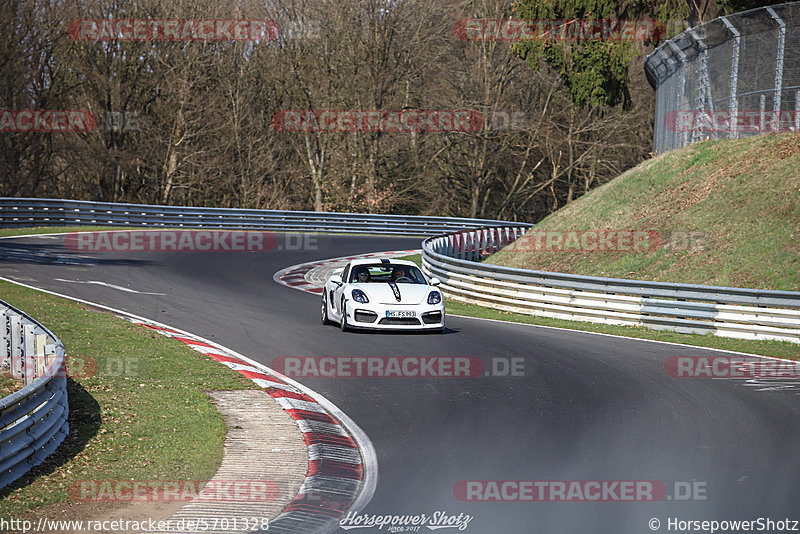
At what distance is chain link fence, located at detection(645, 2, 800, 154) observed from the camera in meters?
22.8

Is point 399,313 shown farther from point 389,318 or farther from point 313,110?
point 313,110

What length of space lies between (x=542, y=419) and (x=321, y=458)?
2.65m

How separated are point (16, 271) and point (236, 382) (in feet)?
A: 39.8

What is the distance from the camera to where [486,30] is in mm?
50219

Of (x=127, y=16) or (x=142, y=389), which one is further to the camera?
(x=127, y=16)

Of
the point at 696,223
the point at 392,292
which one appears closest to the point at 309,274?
the point at 696,223

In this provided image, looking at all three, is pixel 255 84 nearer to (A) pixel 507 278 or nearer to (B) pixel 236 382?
(A) pixel 507 278

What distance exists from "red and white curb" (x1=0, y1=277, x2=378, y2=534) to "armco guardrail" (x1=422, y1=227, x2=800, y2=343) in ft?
26.3

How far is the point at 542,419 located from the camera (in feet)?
31.3

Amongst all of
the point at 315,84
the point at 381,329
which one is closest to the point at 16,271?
the point at 381,329

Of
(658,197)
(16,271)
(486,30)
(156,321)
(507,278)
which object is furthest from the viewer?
(486,30)

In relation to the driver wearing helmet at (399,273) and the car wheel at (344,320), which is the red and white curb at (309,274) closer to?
the driver wearing helmet at (399,273)

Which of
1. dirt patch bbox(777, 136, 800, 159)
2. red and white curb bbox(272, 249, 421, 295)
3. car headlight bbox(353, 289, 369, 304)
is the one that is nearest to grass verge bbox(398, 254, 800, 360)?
car headlight bbox(353, 289, 369, 304)

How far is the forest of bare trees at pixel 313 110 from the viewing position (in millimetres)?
46031
